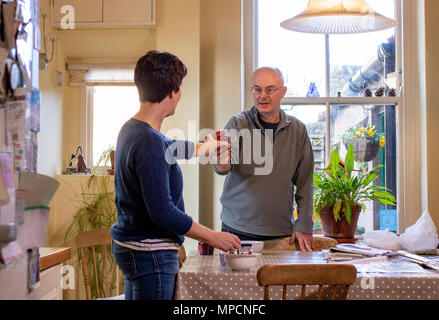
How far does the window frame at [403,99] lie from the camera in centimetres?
362

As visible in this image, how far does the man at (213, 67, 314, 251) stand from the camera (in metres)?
2.54

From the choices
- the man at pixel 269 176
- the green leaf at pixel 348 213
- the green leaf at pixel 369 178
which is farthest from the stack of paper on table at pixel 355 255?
the green leaf at pixel 369 178

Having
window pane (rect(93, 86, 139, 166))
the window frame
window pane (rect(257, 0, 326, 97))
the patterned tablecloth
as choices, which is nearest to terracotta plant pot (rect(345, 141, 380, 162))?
the window frame

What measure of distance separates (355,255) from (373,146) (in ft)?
5.33

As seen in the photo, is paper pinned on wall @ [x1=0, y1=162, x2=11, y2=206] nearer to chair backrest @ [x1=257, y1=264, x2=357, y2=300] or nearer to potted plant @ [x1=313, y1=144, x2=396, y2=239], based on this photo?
chair backrest @ [x1=257, y1=264, x2=357, y2=300]

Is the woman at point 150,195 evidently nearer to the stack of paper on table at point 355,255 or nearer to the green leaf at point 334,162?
the stack of paper on table at point 355,255

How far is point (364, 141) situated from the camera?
3.70 meters

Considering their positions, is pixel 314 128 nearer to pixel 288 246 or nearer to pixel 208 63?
pixel 208 63

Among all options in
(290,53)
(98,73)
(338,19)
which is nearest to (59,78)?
(98,73)

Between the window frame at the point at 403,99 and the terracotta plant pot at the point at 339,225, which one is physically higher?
the window frame at the point at 403,99

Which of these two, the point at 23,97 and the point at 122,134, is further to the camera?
the point at 122,134
